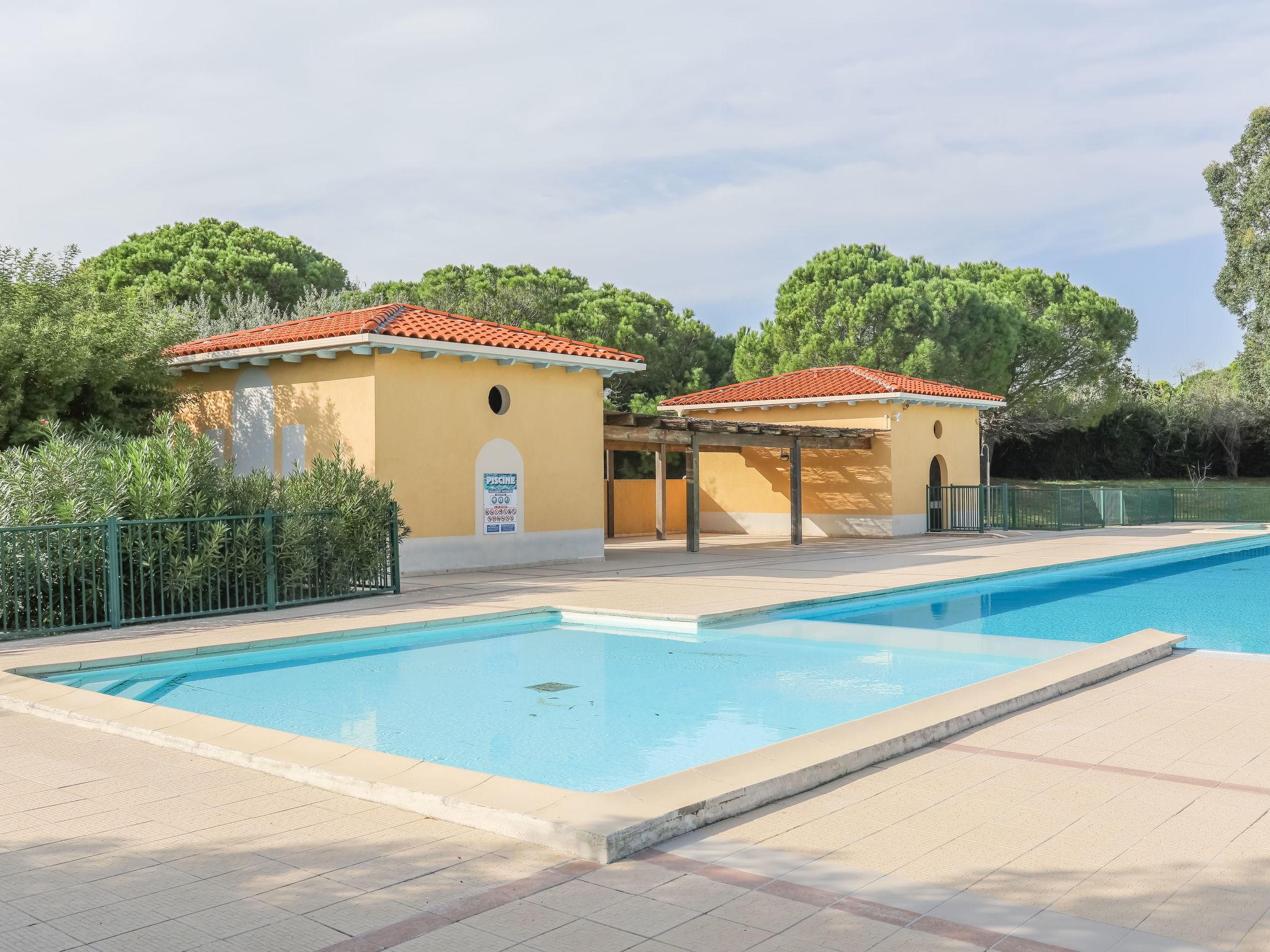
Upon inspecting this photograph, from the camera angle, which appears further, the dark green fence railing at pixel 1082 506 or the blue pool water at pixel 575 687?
the dark green fence railing at pixel 1082 506

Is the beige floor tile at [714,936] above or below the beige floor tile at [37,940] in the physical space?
below

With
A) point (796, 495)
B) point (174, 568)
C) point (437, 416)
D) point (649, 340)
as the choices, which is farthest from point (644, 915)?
point (649, 340)

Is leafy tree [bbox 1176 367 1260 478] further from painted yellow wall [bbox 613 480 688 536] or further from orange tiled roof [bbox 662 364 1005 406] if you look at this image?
painted yellow wall [bbox 613 480 688 536]

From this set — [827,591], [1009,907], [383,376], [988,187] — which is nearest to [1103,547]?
[988,187]

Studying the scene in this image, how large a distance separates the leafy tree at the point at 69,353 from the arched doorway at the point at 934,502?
18.9m

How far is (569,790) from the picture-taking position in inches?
206

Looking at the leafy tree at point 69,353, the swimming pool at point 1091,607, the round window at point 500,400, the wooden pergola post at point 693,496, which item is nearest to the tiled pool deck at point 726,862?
the swimming pool at point 1091,607

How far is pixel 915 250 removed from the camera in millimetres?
39531

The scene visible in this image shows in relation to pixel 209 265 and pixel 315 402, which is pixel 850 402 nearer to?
pixel 315 402

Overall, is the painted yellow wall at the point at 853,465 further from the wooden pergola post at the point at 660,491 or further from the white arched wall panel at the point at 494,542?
the white arched wall panel at the point at 494,542

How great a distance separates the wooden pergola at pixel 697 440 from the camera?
832 inches

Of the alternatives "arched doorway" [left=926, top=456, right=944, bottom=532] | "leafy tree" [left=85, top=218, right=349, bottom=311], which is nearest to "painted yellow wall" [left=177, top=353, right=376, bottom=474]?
"leafy tree" [left=85, top=218, right=349, bottom=311]

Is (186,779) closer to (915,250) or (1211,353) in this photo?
(915,250)

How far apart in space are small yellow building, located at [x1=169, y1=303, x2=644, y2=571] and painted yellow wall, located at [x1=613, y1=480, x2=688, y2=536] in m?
8.52
